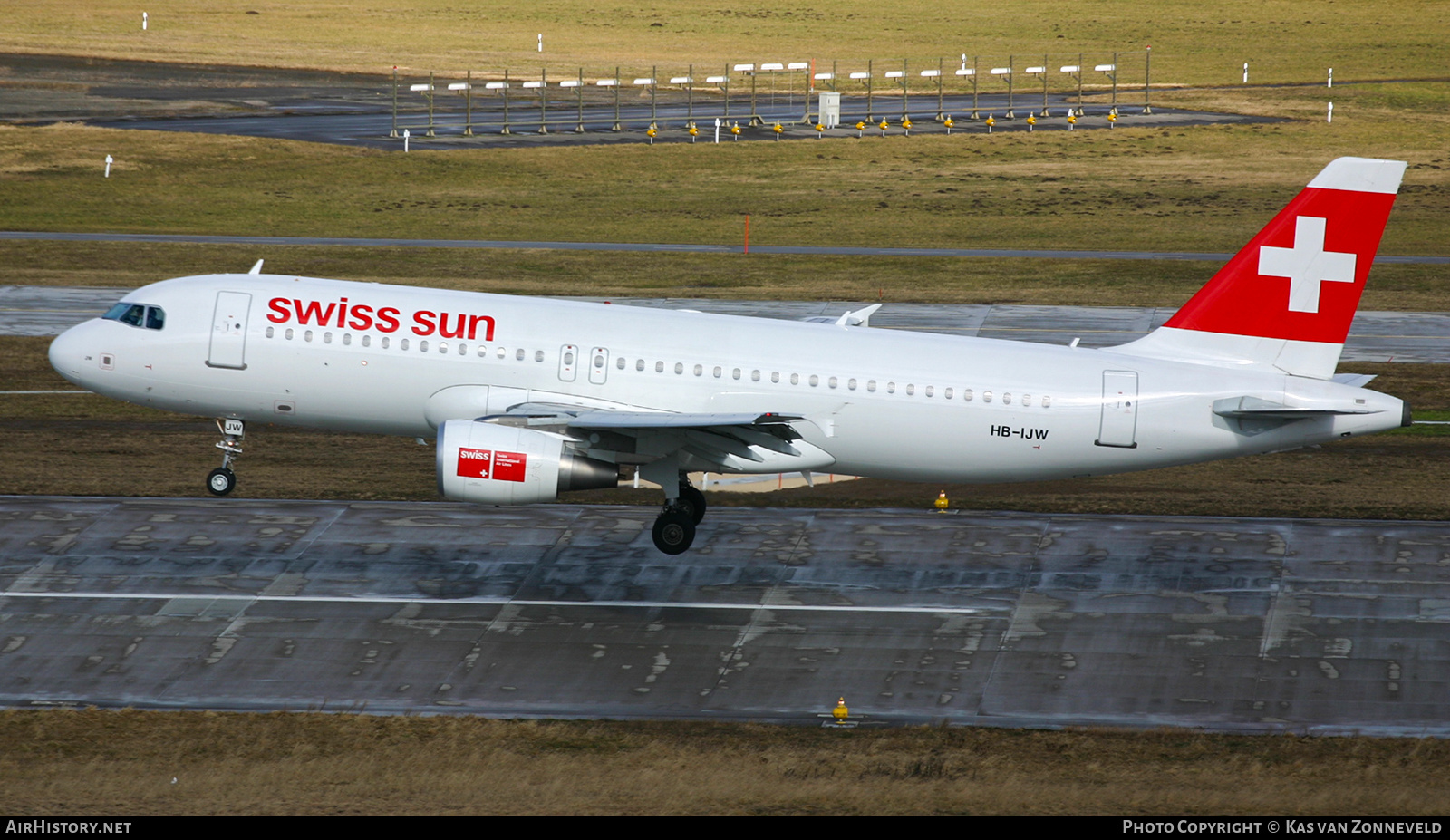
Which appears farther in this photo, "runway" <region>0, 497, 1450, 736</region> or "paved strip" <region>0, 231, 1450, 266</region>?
"paved strip" <region>0, 231, 1450, 266</region>

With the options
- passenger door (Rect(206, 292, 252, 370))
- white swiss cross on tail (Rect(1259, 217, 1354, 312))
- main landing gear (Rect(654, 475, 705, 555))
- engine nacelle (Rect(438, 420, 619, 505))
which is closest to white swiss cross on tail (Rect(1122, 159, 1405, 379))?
white swiss cross on tail (Rect(1259, 217, 1354, 312))

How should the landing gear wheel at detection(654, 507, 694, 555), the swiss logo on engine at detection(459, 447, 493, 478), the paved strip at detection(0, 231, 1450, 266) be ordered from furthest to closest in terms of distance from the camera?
1. the paved strip at detection(0, 231, 1450, 266)
2. the landing gear wheel at detection(654, 507, 694, 555)
3. the swiss logo on engine at detection(459, 447, 493, 478)

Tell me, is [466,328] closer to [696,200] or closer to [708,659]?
[708,659]

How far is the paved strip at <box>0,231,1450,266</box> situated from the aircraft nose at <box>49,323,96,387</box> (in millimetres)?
A: 38891

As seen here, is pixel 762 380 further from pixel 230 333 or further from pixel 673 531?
pixel 230 333

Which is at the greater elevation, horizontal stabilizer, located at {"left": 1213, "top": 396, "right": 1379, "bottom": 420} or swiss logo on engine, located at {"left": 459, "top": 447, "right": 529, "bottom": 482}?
horizontal stabilizer, located at {"left": 1213, "top": 396, "right": 1379, "bottom": 420}

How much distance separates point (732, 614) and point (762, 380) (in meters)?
4.62

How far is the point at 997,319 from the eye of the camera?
58906 millimetres

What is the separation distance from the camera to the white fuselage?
30984 millimetres

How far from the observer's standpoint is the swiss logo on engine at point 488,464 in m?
29.0

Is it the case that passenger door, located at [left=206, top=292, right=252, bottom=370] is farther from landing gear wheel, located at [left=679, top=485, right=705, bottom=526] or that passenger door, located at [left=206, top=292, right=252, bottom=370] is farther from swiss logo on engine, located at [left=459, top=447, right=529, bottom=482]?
landing gear wheel, located at [left=679, top=485, right=705, bottom=526]

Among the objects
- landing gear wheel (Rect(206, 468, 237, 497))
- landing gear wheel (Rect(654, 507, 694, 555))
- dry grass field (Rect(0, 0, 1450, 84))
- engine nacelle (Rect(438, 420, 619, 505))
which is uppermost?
dry grass field (Rect(0, 0, 1450, 84))

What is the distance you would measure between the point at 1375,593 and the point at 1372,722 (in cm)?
666

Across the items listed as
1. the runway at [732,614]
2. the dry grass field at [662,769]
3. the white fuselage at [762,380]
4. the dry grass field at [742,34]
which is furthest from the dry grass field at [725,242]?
the white fuselage at [762,380]
